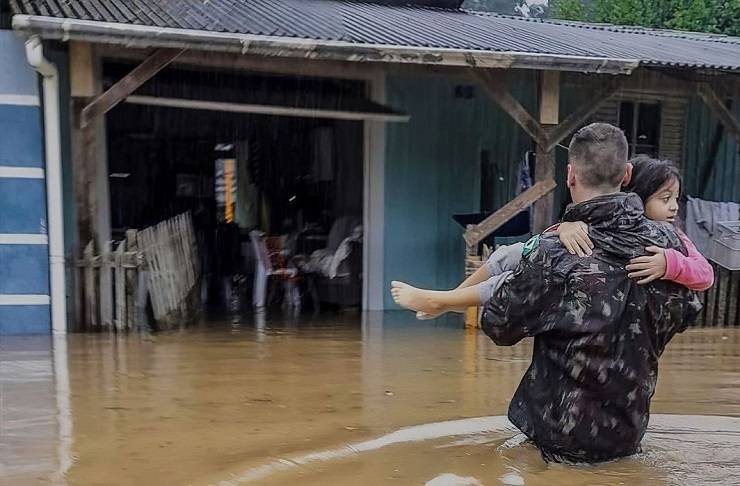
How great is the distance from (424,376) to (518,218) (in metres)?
3.48

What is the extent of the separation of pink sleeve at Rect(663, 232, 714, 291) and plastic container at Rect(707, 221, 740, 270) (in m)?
6.07

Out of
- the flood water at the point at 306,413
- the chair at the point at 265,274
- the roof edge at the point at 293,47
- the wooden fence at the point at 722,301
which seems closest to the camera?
the flood water at the point at 306,413

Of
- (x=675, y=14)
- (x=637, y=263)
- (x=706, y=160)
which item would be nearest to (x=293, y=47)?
(x=637, y=263)

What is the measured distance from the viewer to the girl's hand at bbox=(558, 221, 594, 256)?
2.89 meters

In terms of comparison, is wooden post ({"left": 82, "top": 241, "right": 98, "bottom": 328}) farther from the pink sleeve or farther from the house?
the pink sleeve

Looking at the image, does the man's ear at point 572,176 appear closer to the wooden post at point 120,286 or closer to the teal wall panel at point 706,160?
the wooden post at point 120,286

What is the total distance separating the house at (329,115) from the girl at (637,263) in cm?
380

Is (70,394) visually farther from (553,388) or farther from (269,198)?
(269,198)

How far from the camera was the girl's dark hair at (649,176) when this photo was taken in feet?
10.2

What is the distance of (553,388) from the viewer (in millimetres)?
3070

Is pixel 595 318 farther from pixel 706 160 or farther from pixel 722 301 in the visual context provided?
pixel 706 160

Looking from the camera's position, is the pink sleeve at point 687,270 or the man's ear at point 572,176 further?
the man's ear at point 572,176

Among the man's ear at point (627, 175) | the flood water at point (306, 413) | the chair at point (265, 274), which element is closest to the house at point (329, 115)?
the chair at point (265, 274)

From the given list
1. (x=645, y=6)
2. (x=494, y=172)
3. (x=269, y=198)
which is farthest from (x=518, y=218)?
(x=645, y=6)
